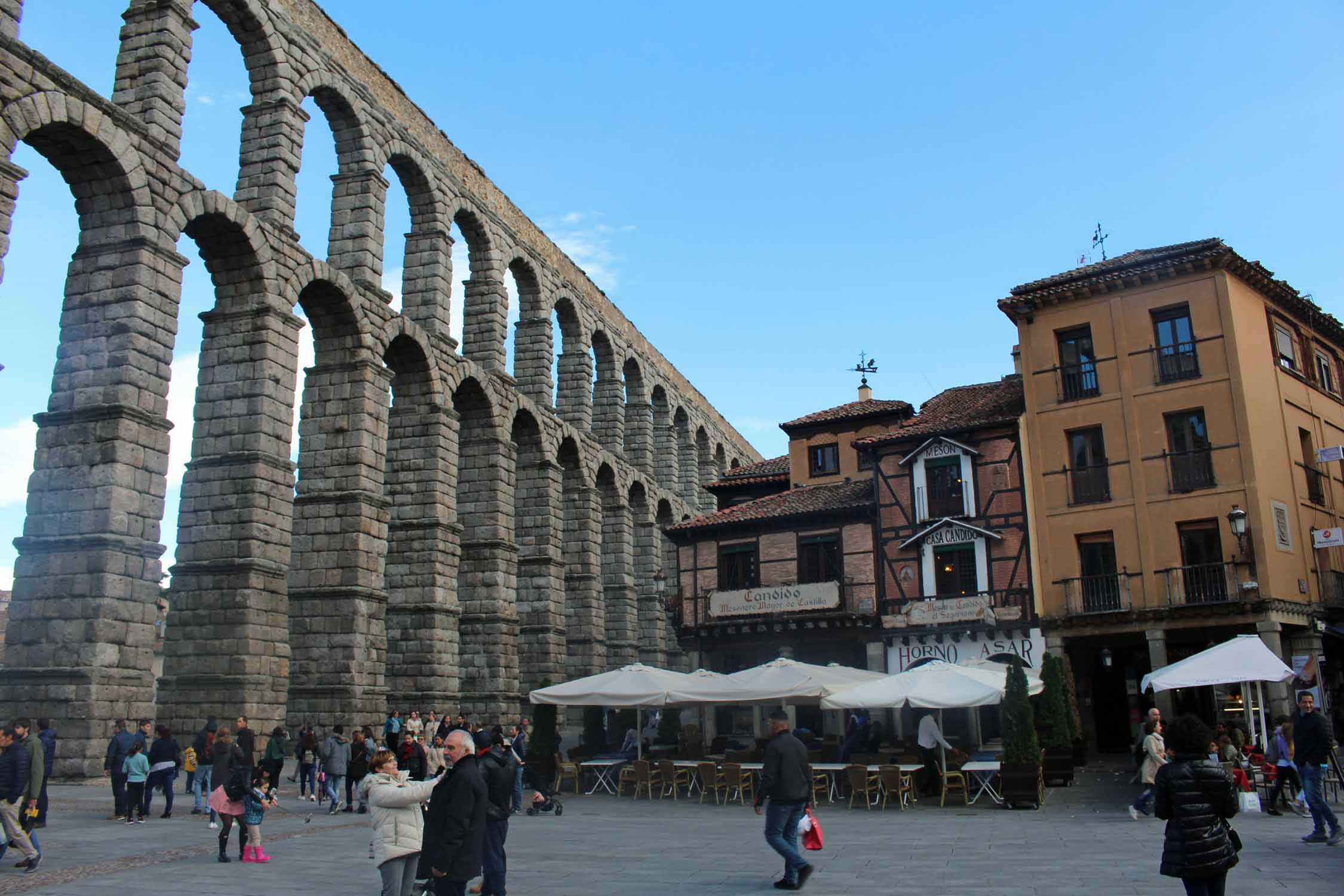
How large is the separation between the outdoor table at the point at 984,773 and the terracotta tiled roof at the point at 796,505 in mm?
12414

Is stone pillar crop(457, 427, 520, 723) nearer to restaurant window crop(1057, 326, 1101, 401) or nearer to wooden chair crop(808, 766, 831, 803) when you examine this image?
wooden chair crop(808, 766, 831, 803)

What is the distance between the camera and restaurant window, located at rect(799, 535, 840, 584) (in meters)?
31.7

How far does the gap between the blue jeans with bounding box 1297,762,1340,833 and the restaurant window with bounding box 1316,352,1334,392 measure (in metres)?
22.6

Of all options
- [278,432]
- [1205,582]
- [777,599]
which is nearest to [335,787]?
[278,432]

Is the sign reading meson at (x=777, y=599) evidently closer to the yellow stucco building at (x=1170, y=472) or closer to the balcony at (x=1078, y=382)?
the yellow stucco building at (x=1170, y=472)

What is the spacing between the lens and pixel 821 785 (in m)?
20.9

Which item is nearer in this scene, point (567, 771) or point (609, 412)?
point (567, 771)

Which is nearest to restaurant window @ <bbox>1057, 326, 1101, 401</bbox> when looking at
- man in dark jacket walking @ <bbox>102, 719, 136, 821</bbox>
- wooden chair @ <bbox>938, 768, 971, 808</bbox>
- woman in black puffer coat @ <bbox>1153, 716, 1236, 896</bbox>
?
wooden chair @ <bbox>938, 768, 971, 808</bbox>

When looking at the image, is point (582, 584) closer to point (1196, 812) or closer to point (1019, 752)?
point (1019, 752)

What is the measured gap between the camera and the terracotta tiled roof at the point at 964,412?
3025cm

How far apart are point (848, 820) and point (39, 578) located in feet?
44.1

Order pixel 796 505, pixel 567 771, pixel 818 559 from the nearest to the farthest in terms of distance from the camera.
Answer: pixel 567 771 → pixel 818 559 → pixel 796 505

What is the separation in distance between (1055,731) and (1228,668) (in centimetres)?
385

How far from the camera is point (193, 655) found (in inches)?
813
